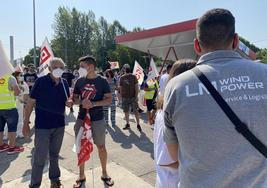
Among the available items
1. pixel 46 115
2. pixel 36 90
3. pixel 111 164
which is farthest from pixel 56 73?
pixel 111 164

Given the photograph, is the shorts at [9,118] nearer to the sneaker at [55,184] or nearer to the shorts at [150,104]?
the sneaker at [55,184]

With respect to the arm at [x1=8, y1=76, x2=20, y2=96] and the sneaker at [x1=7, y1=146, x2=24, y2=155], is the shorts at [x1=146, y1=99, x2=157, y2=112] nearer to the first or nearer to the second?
the sneaker at [x1=7, y1=146, x2=24, y2=155]

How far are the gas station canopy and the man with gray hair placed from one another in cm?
671

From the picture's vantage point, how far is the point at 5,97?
6359mm

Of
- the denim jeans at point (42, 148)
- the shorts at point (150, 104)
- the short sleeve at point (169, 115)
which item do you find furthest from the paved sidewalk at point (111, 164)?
the short sleeve at point (169, 115)

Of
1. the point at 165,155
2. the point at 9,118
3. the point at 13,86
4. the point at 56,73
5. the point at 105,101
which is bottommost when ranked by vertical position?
the point at 9,118

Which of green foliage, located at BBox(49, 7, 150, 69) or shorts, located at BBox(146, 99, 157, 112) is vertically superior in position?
green foliage, located at BBox(49, 7, 150, 69)

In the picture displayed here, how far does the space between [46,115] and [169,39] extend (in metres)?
9.25

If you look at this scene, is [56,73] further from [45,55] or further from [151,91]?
[151,91]

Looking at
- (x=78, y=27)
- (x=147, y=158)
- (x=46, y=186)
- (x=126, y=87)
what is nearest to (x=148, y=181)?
(x=147, y=158)

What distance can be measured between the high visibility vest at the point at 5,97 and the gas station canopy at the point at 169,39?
6509mm

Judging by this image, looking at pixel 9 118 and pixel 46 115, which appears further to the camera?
pixel 9 118

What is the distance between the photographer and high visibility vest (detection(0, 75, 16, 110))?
6.36m

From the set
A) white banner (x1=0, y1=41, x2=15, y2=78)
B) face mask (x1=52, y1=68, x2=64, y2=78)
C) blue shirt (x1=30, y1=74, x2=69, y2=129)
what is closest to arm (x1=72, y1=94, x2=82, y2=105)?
blue shirt (x1=30, y1=74, x2=69, y2=129)
